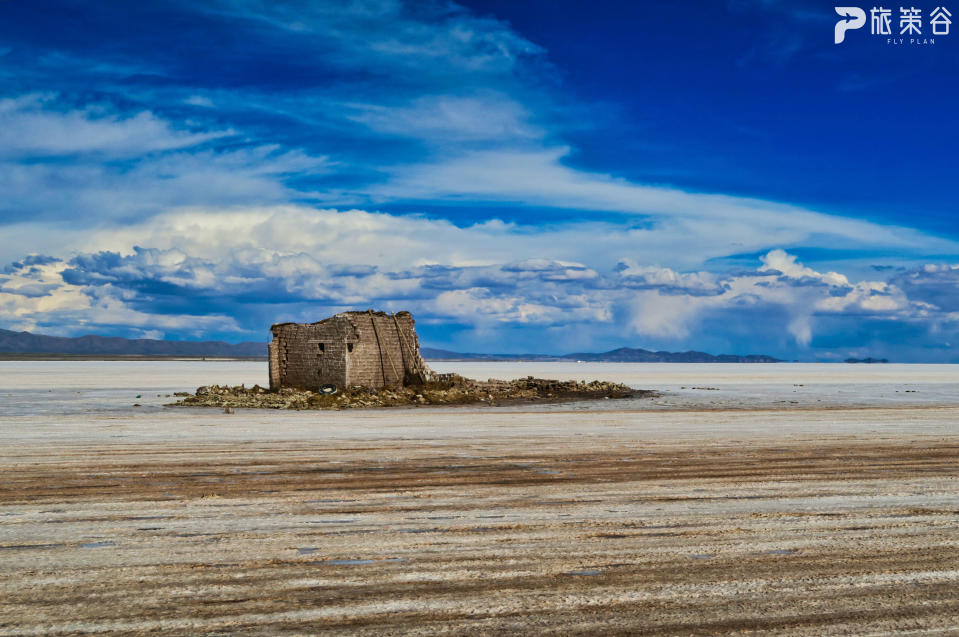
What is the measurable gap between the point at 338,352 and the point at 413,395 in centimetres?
328

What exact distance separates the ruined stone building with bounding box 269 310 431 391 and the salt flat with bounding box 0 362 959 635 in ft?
52.7

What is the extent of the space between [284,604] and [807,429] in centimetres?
1605

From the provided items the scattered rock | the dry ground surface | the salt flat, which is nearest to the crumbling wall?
the scattered rock

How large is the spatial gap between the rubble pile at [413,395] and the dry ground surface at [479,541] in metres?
14.8

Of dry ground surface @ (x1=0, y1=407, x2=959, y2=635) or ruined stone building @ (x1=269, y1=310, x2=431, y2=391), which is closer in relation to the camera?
dry ground surface @ (x1=0, y1=407, x2=959, y2=635)

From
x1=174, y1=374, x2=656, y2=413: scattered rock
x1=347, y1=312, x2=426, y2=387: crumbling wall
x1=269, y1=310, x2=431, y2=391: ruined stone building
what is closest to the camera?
x1=174, y1=374, x2=656, y2=413: scattered rock

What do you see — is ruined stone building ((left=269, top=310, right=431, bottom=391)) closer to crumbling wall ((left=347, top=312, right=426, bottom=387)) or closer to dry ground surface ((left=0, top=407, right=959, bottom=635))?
crumbling wall ((left=347, top=312, right=426, bottom=387))

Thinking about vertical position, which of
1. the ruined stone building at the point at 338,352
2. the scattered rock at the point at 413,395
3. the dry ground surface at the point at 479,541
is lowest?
the dry ground surface at the point at 479,541

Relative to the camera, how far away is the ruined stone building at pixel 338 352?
30.9m

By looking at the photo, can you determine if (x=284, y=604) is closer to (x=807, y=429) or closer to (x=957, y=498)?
(x=957, y=498)

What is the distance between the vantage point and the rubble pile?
28625mm

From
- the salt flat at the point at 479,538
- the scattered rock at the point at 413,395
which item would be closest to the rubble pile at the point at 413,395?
the scattered rock at the point at 413,395

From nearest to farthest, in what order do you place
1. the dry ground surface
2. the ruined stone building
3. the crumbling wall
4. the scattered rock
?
the dry ground surface, the scattered rock, the ruined stone building, the crumbling wall

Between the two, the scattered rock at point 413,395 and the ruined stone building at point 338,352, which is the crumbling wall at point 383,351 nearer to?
the ruined stone building at point 338,352
